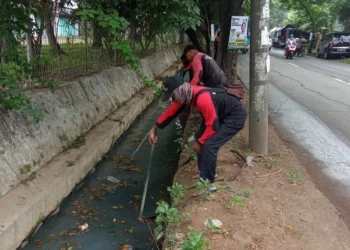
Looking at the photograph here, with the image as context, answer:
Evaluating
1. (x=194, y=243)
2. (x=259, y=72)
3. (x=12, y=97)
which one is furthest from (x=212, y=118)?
(x=12, y=97)

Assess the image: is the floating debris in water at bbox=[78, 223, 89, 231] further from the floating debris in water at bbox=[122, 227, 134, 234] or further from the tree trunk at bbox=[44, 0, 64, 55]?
the tree trunk at bbox=[44, 0, 64, 55]

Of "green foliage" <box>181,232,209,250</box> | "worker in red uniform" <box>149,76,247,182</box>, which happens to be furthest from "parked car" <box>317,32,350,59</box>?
"green foliage" <box>181,232,209,250</box>

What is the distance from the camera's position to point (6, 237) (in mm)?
3463

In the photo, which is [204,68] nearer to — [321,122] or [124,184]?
[124,184]

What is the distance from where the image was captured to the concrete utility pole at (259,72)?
508 cm

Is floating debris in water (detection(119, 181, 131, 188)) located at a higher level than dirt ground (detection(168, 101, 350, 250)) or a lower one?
lower

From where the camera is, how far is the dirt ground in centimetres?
337

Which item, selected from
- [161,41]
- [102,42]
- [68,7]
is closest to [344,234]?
[68,7]

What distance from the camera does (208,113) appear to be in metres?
3.90

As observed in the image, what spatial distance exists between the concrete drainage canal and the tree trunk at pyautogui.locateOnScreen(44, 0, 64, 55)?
202cm

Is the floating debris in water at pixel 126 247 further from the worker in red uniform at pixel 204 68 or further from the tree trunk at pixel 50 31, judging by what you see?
the tree trunk at pixel 50 31

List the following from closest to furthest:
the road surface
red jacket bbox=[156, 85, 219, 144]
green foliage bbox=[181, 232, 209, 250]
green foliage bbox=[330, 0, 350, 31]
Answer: green foliage bbox=[181, 232, 209, 250], red jacket bbox=[156, 85, 219, 144], the road surface, green foliage bbox=[330, 0, 350, 31]

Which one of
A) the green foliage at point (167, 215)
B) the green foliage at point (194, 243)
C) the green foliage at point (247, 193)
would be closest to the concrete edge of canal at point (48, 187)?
the green foliage at point (167, 215)

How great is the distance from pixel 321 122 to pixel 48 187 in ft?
18.4
